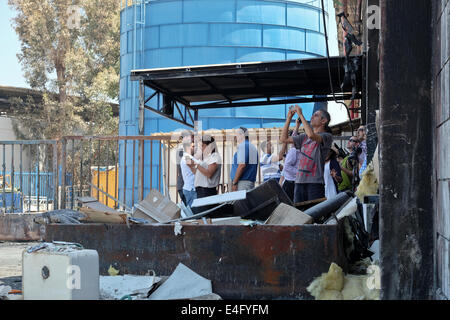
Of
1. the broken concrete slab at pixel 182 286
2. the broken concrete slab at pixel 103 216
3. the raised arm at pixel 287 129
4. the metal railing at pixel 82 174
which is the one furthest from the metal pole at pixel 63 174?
the broken concrete slab at pixel 182 286

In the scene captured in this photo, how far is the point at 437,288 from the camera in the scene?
354cm

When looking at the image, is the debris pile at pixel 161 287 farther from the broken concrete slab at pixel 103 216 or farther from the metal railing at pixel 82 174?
the metal railing at pixel 82 174

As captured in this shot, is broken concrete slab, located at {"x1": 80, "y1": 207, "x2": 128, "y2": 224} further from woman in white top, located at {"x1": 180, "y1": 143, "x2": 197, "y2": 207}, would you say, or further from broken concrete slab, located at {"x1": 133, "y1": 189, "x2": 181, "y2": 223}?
woman in white top, located at {"x1": 180, "y1": 143, "x2": 197, "y2": 207}

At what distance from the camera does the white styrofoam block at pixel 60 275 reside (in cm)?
394

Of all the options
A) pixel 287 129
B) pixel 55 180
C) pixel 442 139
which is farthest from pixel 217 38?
pixel 442 139

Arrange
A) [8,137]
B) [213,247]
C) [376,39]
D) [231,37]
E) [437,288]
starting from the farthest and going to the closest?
[8,137] < [231,37] < [376,39] < [213,247] < [437,288]

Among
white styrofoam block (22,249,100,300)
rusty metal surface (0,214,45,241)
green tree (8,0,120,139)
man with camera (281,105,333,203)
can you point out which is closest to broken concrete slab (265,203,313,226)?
white styrofoam block (22,249,100,300)

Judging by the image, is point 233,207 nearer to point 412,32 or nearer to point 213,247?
point 213,247

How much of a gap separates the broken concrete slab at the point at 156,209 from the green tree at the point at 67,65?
2834 cm

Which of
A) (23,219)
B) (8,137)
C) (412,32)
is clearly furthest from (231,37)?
(412,32)

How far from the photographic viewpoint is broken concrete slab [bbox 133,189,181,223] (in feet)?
19.0
